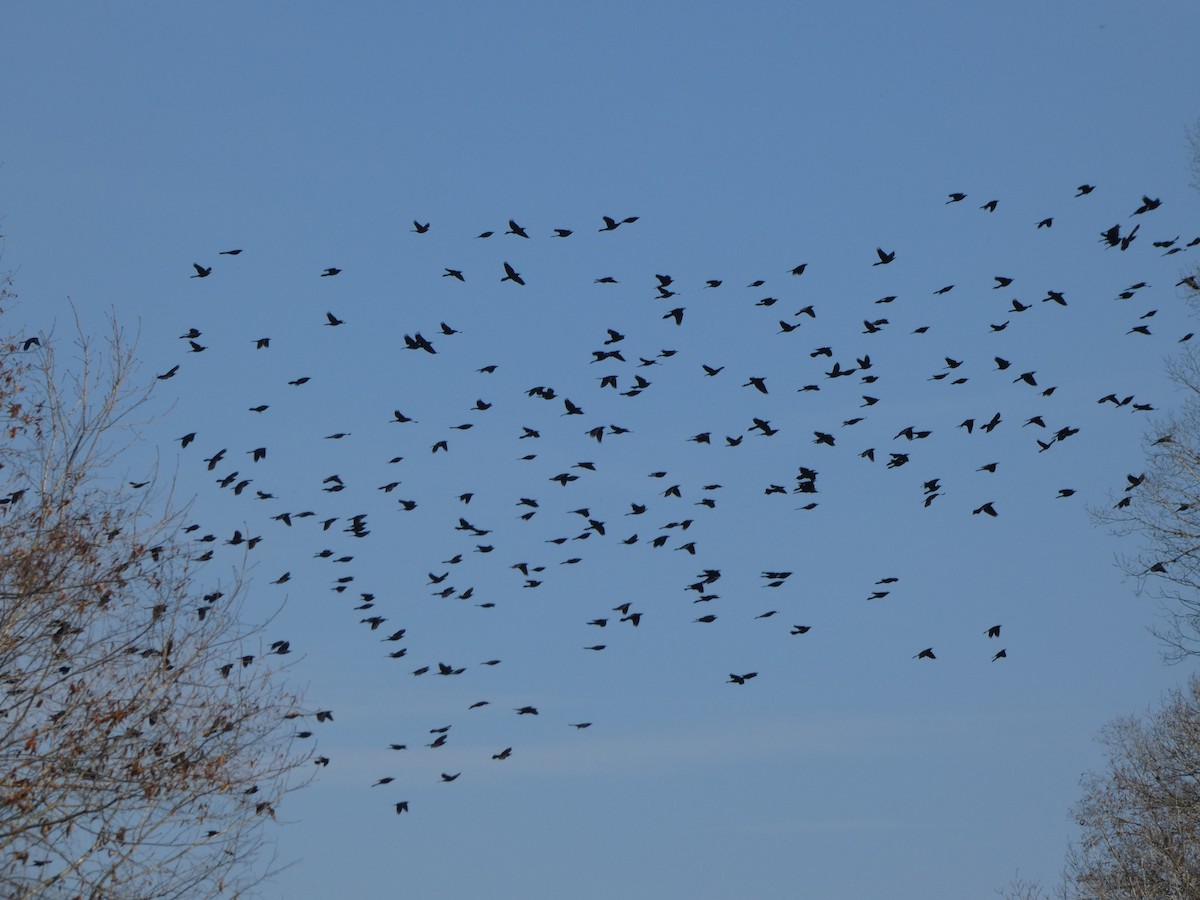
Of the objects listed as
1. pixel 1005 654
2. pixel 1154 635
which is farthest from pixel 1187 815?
A: pixel 1005 654

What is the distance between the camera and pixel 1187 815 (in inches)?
1224

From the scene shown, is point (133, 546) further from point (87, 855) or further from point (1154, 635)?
point (1154, 635)

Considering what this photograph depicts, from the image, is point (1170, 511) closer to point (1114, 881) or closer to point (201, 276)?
point (1114, 881)

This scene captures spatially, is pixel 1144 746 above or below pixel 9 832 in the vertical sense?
above

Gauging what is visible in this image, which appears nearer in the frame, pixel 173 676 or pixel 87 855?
pixel 87 855

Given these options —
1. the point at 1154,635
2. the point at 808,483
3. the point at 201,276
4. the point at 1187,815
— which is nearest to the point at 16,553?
the point at 201,276

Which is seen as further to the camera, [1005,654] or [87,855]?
[1005,654]

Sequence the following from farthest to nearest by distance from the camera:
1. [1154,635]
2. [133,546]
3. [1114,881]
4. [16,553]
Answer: [1114,881] → [1154,635] → [133,546] → [16,553]

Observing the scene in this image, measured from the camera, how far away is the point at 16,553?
17938 mm

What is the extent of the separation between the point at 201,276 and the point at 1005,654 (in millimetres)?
14707

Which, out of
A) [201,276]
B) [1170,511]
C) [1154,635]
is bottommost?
[1154,635]

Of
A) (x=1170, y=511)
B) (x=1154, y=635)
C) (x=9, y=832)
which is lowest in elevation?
(x=9, y=832)

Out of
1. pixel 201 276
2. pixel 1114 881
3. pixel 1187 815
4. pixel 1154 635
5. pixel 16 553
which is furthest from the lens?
pixel 1114 881

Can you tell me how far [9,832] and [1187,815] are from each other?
82.6 ft
